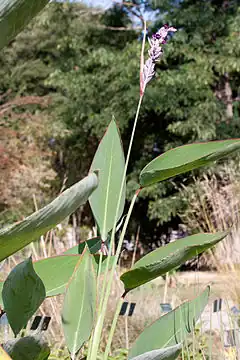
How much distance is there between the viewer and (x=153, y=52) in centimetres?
75

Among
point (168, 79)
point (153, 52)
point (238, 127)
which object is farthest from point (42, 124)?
point (153, 52)

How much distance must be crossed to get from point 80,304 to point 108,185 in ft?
0.60

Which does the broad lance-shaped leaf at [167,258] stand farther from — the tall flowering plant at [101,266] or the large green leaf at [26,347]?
the large green leaf at [26,347]

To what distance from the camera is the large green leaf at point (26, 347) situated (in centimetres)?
56

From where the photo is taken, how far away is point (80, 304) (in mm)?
645

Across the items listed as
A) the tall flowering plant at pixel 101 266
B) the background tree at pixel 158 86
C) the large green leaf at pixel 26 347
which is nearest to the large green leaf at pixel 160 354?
the tall flowering plant at pixel 101 266

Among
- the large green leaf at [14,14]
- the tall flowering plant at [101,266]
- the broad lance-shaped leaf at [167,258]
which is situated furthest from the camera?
the broad lance-shaped leaf at [167,258]

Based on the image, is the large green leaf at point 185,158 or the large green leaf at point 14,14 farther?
the large green leaf at point 185,158

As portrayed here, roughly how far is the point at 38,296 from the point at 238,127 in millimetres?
7385

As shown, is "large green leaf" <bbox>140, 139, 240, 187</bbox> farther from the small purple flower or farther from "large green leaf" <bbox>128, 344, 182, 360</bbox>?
"large green leaf" <bbox>128, 344, 182, 360</bbox>

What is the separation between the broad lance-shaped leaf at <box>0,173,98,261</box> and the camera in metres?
0.46

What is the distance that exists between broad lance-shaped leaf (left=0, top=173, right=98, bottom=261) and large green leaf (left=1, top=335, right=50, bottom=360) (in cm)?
12

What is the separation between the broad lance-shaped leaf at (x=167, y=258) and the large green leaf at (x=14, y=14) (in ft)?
1.03

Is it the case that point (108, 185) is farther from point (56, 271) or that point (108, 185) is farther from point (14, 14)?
point (14, 14)
